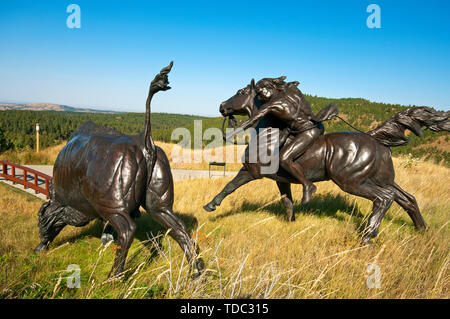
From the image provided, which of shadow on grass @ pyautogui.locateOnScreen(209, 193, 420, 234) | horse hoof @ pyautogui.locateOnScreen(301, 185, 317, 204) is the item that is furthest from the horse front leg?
horse hoof @ pyautogui.locateOnScreen(301, 185, 317, 204)

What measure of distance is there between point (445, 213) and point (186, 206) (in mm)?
4905

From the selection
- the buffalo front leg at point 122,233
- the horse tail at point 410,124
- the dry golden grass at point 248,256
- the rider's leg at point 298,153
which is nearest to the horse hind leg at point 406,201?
the dry golden grass at point 248,256

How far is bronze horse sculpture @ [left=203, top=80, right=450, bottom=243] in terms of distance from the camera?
4.18 meters

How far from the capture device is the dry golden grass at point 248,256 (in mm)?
2506

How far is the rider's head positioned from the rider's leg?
73 centimetres

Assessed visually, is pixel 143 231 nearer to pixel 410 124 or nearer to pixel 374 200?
pixel 374 200

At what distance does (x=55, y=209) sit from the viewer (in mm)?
3576

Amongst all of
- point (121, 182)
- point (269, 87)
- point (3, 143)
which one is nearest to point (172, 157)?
point (3, 143)

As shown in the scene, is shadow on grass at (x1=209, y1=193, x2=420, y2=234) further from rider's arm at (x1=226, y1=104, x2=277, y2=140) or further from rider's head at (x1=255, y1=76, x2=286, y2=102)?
rider's head at (x1=255, y1=76, x2=286, y2=102)

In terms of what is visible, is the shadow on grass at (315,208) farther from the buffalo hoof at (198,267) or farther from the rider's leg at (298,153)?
the buffalo hoof at (198,267)
